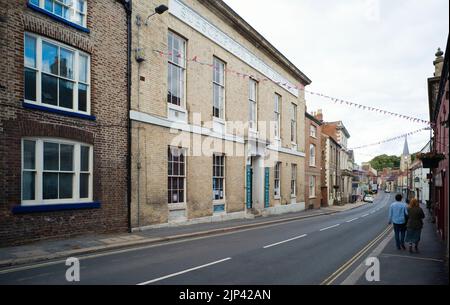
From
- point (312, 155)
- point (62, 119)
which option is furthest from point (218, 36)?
point (312, 155)

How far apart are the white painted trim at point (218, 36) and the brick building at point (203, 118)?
51 mm

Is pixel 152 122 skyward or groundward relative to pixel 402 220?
skyward

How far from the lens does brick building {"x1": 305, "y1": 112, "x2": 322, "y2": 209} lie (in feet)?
102

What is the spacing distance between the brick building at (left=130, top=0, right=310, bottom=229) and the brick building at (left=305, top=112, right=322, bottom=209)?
6.07 metres

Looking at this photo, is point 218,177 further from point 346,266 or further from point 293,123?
point 293,123

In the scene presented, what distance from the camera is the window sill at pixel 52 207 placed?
29.9ft

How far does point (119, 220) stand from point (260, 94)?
13723 mm

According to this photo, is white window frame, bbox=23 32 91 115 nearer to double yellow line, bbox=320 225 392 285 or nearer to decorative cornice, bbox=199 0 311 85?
decorative cornice, bbox=199 0 311 85

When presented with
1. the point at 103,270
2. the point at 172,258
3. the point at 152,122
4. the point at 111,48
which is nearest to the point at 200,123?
the point at 152,122

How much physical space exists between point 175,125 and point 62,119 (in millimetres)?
5184

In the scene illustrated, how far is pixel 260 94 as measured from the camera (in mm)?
22406

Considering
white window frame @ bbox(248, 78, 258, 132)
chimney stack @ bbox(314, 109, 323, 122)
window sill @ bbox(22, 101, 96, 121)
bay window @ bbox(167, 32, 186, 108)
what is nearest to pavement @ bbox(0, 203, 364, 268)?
window sill @ bbox(22, 101, 96, 121)

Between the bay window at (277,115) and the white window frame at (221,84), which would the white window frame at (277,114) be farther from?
the white window frame at (221,84)
